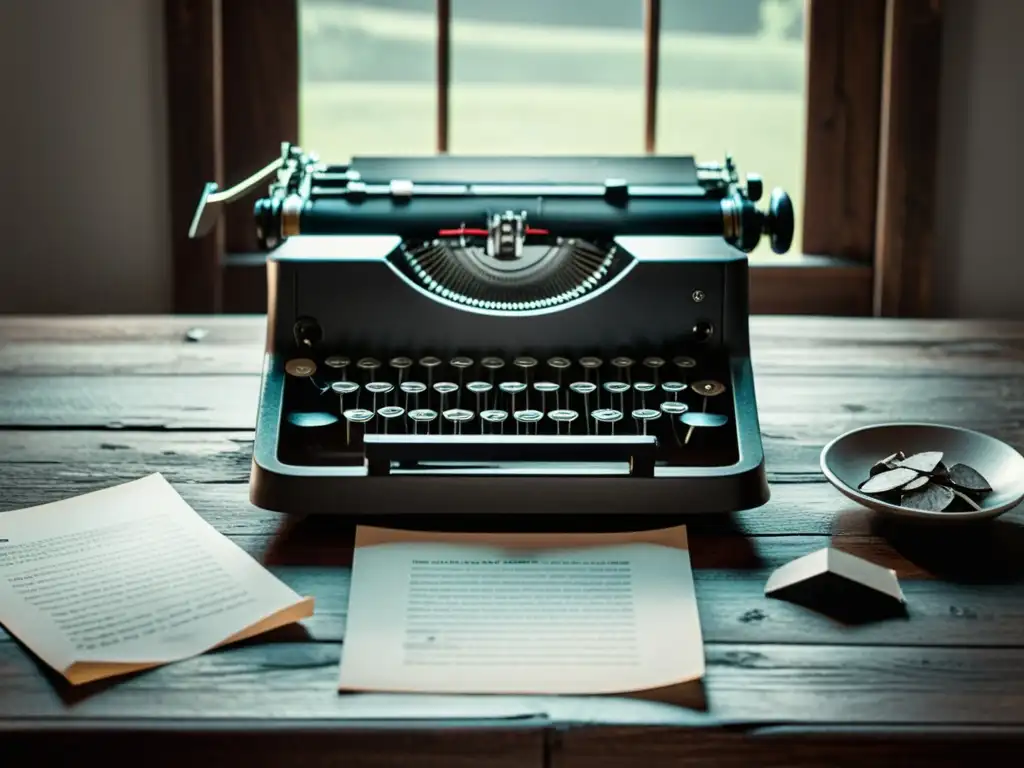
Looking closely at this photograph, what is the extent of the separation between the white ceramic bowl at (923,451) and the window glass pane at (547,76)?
1129 mm

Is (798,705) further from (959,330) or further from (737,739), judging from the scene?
(959,330)

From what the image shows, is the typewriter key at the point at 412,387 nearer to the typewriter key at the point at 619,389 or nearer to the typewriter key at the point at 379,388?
the typewriter key at the point at 379,388

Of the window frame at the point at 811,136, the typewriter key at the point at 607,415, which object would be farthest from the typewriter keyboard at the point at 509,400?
the window frame at the point at 811,136

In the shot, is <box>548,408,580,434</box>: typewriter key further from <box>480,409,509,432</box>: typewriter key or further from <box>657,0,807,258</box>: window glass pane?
<box>657,0,807,258</box>: window glass pane

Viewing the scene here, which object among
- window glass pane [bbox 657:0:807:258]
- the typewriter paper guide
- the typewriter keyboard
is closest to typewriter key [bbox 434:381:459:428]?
the typewriter keyboard

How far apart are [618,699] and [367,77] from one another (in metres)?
1.66

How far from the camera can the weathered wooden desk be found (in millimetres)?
961

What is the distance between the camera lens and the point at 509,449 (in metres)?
1.28

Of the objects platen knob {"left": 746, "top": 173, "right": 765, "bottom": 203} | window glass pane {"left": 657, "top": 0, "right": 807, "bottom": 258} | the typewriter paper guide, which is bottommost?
platen knob {"left": 746, "top": 173, "right": 765, "bottom": 203}

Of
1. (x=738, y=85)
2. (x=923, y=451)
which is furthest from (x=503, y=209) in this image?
(x=738, y=85)

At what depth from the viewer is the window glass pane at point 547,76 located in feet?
7.88

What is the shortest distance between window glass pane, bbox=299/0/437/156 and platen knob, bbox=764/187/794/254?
3.36ft

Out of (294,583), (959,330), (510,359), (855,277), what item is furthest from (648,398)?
(855,277)

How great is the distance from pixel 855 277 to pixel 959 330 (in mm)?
391
